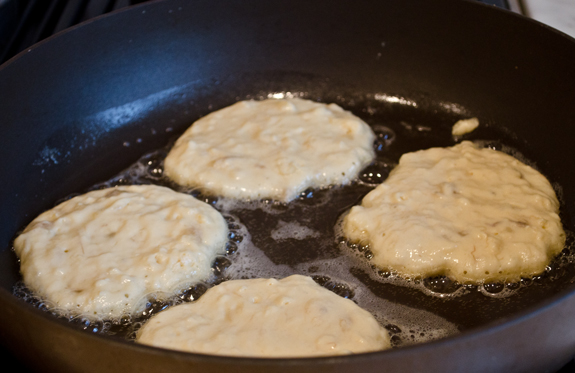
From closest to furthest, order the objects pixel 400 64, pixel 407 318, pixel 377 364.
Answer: pixel 377 364 → pixel 407 318 → pixel 400 64

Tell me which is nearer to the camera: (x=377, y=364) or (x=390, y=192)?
(x=377, y=364)

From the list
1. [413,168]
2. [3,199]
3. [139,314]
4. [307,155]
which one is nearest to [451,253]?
[413,168]

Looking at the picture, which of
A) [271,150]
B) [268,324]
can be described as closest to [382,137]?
[271,150]

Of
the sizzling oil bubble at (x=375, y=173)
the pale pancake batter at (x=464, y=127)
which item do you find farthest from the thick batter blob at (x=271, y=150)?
the pale pancake batter at (x=464, y=127)

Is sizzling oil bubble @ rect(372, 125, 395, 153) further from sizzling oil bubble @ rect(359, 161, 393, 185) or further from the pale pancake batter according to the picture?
the pale pancake batter

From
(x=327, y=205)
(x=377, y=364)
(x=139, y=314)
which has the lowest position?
(x=139, y=314)

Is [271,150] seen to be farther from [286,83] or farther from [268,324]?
[268,324]

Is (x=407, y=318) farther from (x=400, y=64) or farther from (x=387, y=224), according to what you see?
(x=400, y=64)
